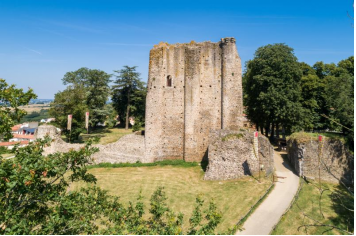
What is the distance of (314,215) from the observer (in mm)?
11789

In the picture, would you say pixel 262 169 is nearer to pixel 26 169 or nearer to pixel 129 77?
pixel 26 169

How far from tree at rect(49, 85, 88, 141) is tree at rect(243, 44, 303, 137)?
1983 cm

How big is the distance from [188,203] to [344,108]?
13651 mm

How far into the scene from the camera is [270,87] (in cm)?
2384

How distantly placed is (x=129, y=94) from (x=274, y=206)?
28.5 meters

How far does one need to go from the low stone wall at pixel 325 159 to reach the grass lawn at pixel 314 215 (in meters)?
1.61

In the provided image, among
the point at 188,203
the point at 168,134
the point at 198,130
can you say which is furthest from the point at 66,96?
the point at 188,203

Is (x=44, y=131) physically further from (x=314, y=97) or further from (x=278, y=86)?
(x=314, y=97)

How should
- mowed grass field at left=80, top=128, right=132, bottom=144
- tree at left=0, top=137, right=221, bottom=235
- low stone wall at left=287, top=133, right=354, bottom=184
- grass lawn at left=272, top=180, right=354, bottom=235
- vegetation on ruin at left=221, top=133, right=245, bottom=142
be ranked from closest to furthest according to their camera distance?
tree at left=0, top=137, right=221, bottom=235
grass lawn at left=272, top=180, right=354, bottom=235
low stone wall at left=287, top=133, right=354, bottom=184
vegetation on ruin at left=221, top=133, right=245, bottom=142
mowed grass field at left=80, top=128, right=132, bottom=144

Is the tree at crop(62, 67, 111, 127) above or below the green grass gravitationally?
above

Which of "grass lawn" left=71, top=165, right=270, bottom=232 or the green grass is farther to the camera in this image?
the green grass

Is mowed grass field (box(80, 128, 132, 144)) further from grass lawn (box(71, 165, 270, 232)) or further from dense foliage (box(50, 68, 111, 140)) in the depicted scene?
grass lawn (box(71, 165, 270, 232))

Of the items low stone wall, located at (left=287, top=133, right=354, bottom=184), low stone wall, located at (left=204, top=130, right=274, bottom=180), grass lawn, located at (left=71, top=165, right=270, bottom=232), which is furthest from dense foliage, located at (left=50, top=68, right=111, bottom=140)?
low stone wall, located at (left=287, top=133, right=354, bottom=184)

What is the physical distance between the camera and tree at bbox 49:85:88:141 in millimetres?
→ 26219
